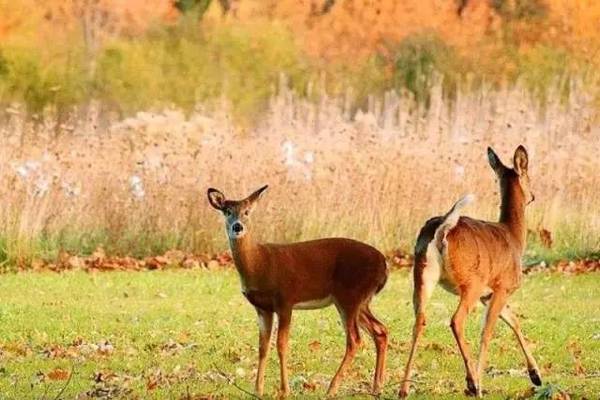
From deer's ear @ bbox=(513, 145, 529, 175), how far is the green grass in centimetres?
129

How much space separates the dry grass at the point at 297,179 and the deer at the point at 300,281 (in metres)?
8.52

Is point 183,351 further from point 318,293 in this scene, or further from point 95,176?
point 95,176

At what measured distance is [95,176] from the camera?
66.9 feet

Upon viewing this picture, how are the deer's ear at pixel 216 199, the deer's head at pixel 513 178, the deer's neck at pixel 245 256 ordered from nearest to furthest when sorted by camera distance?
the deer's neck at pixel 245 256
the deer's ear at pixel 216 199
the deer's head at pixel 513 178

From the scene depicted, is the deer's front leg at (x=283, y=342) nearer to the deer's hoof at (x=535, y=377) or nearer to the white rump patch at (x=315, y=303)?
the white rump patch at (x=315, y=303)

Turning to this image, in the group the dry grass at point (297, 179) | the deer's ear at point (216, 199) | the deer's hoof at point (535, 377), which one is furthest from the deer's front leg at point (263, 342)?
the dry grass at point (297, 179)

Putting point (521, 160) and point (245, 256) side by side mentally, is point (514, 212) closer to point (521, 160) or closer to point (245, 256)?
point (521, 160)

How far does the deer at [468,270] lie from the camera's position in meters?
9.84

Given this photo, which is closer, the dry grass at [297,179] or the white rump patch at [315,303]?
the white rump patch at [315,303]

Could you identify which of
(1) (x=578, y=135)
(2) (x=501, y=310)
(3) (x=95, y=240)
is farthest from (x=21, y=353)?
(1) (x=578, y=135)

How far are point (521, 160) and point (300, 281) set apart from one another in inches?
63.0

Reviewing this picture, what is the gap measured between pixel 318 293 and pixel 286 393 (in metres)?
0.65

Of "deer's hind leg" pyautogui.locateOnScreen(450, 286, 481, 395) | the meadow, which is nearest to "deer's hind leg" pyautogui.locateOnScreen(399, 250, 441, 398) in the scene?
"deer's hind leg" pyautogui.locateOnScreen(450, 286, 481, 395)

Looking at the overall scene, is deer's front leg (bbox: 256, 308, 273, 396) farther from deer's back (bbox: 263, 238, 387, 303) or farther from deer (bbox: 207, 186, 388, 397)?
deer's back (bbox: 263, 238, 387, 303)
